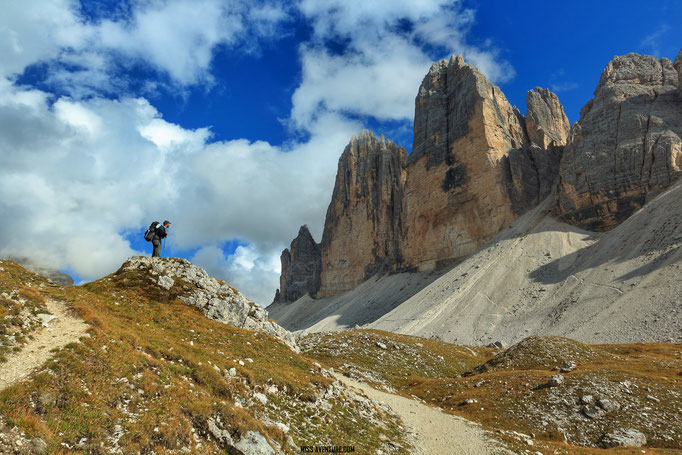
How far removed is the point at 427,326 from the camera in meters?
67.7

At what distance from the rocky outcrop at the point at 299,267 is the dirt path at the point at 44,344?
495 ft

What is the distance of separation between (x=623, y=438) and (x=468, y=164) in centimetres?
8958

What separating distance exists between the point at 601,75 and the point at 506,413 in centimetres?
10241

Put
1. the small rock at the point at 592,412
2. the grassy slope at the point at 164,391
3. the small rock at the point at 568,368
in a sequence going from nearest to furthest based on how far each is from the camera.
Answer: the grassy slope at the point at 164,391, the small rock at the point at 592,412, the small rock at the point at 568,368

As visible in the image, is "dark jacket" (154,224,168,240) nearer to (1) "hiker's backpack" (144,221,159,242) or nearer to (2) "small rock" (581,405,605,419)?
(1) "hiker's backpack" (144,221,159,242)

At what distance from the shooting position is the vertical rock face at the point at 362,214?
447 ft

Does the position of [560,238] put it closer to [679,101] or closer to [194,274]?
[679,101]

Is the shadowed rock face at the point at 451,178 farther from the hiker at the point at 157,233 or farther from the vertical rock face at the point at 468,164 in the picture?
the hiker at the point at 157,233

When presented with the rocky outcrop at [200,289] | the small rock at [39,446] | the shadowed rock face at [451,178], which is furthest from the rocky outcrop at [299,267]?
the small rock at [39,446]

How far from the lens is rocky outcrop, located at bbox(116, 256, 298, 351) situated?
78.0ft

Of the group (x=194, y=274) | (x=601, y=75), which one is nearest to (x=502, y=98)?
(x=601, y=75)

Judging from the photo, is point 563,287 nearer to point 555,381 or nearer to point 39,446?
point 555,381

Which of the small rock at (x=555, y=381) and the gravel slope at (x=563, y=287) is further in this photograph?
the gravel slope at (x=563, y=287)

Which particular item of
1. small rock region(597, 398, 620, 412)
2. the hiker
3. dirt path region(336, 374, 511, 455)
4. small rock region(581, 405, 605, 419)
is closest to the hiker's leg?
the hiker
